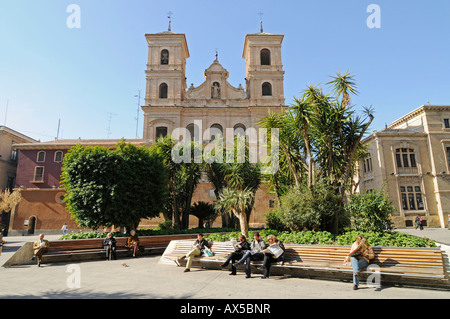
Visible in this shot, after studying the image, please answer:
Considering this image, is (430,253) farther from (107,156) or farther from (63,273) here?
(107,156)

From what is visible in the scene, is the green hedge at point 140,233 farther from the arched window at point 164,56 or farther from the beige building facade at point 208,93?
the arched window at point 164,56

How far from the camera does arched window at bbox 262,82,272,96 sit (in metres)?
33.4

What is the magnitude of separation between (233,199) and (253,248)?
496 centimetres

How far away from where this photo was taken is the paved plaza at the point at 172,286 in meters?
5.25

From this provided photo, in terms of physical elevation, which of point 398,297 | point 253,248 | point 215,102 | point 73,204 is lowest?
point 398,297

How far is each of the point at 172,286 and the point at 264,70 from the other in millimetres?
31038

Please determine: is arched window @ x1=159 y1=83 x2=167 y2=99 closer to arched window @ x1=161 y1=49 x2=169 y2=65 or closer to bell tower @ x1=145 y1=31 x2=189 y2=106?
bell tower @ x1=145 y1=31 x2=189 y2=106

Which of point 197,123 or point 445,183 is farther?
point 197,123

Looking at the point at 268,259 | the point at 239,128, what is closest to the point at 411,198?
the point at 239,128

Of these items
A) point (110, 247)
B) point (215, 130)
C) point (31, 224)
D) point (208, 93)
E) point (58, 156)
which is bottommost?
point (110, 247)

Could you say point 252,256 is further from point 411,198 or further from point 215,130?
point 411,198

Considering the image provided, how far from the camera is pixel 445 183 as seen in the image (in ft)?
90.4

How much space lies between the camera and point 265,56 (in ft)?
114
